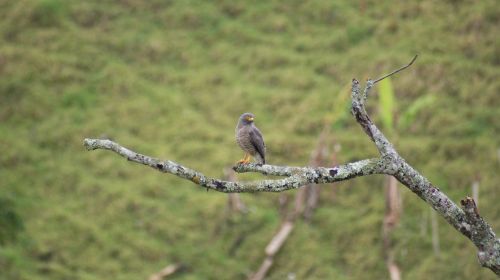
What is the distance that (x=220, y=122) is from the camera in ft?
38.4

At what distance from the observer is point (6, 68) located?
12758 millimetres

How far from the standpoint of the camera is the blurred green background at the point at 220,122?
32.4 ft

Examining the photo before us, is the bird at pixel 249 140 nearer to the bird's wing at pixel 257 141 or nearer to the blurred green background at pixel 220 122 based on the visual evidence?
the bird's wing at pixel 257 141

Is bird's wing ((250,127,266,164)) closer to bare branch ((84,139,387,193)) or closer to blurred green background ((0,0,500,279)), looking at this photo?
bare branch ((84,139,387,193))

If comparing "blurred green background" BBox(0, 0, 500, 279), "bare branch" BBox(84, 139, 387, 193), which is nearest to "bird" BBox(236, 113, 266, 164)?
"bare branch" BBox(84, 139, 387, 193)

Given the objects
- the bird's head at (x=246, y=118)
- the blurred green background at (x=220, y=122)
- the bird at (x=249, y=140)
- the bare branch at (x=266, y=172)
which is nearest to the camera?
the bare branch at (x=266, y=172)

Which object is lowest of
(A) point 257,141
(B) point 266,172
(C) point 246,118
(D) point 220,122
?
(B) point 266,172

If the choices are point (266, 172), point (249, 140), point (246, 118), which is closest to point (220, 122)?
point (246, 118)

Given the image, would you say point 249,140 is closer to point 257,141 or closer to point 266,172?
point 257,141

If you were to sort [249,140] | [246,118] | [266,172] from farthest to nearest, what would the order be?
[246,118] → [249,140] → [266,172]

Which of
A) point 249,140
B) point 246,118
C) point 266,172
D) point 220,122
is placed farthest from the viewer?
point 220,122

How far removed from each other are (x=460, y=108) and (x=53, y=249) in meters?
7.05

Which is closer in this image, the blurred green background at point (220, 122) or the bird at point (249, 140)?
the bird at point (249, 140)

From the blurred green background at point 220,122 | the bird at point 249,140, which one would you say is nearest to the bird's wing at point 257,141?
the bird at point 249,140
